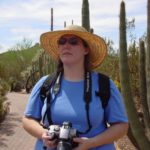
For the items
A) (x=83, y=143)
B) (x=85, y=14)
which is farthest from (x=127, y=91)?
(x=83, y=143)

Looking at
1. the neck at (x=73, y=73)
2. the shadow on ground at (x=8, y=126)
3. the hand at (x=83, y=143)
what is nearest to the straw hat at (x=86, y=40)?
the neck at (x=73, y=73)

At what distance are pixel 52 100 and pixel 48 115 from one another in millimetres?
111

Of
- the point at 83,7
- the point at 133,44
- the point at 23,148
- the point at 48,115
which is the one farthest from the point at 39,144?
the point at 133,44

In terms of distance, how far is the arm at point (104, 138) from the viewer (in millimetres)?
3287

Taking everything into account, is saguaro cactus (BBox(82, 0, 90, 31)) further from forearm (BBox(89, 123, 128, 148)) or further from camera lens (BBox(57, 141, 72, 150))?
camera lens (BBox(57, 141, 72, 150))

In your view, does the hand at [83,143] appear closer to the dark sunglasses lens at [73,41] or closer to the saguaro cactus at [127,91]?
the dark sunglasses lens at [73,41]

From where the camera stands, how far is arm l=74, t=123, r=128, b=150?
329 cm

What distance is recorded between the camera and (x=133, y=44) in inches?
696

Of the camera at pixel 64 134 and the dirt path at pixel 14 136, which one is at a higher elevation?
the camera at pixel 64 134

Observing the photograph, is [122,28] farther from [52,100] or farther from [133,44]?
[133,44]

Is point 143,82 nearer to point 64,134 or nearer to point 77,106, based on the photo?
point 77,106

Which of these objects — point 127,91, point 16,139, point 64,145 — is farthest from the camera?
point 16,139

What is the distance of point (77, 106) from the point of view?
3.36 meters

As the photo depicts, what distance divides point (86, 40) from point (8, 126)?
40.8 ft
